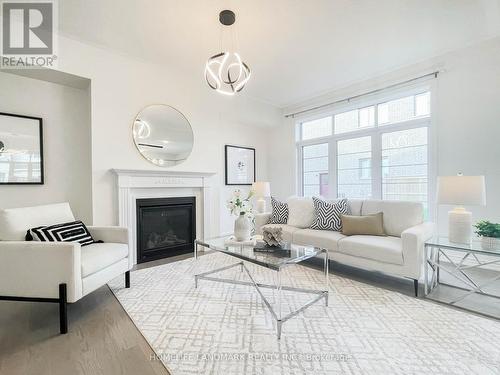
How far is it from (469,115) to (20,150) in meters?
5.41

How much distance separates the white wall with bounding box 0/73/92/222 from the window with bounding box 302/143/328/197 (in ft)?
12.2

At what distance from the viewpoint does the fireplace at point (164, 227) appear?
346cm

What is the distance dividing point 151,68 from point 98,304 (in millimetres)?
3003

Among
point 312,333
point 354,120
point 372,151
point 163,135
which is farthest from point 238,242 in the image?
point 354,120

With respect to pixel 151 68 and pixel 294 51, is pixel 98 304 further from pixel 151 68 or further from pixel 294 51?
pixel 294 51

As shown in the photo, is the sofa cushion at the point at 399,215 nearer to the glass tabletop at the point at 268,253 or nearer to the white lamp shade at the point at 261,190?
the glass tabletop at the point at 268,253

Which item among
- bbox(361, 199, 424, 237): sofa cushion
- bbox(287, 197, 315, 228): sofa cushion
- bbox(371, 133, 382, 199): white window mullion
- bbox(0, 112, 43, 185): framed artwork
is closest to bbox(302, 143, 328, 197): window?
bbox(371, 133, 382, 199): white window mullion

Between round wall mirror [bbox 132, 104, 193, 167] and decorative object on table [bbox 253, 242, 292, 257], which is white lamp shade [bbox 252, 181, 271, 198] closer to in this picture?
round wall mirror [bbox 132, 104, 193, 167]

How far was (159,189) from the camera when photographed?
3.63m

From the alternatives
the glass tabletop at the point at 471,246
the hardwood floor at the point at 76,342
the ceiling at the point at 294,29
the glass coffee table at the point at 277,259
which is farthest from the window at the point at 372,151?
the glass coffee table at the point at 277,259

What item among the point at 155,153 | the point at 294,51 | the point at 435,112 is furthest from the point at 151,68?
the point at 435,112

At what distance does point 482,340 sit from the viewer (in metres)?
1.66

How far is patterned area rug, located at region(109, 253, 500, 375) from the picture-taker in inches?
57.5

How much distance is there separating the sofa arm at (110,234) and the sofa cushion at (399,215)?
9.69 ft
